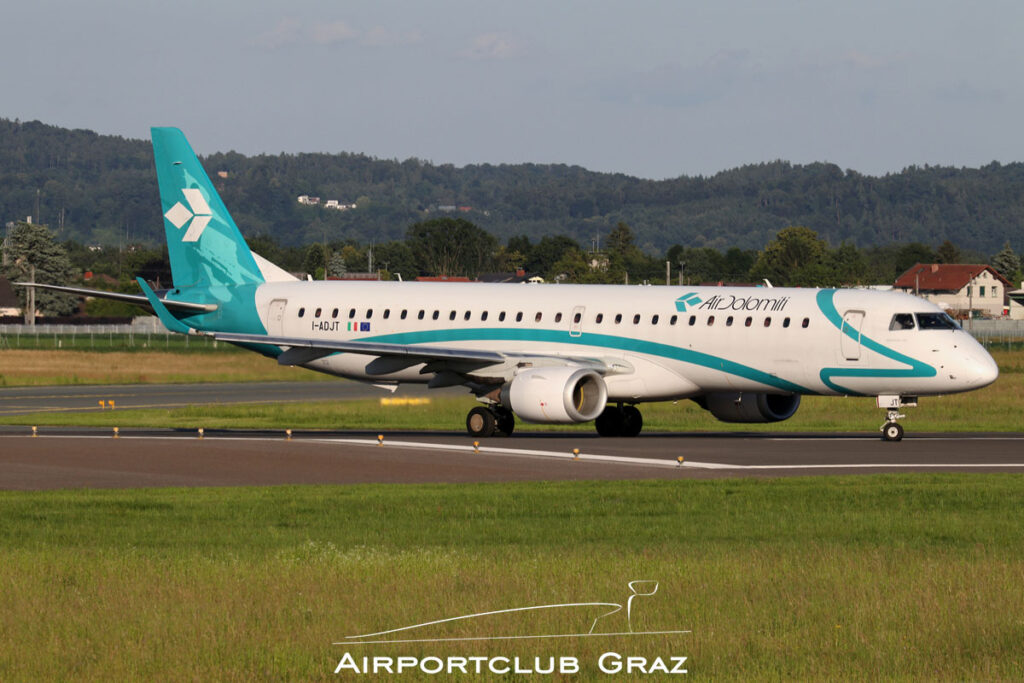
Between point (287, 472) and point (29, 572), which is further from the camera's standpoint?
point (287, 472)

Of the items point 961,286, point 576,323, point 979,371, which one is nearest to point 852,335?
point 979,371

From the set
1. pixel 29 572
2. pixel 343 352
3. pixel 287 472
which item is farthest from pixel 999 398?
pixel 29 572

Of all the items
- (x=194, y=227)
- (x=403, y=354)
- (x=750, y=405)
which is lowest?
(x=750, y=405)

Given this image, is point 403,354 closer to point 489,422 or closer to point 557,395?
point 489,422

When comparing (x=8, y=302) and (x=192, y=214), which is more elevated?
(x=192, y=214)

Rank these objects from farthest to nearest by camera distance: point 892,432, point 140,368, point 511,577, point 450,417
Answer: point 140,368, point 450,417, point 892,432, point 511,577

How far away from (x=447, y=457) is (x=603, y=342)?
7.52 metres

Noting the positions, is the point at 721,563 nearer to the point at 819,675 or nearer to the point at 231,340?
the point at 819,675

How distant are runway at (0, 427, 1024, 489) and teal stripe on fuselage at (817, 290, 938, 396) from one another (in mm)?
1583

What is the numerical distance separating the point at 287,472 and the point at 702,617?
51.1 ft

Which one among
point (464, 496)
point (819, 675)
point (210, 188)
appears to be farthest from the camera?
point (210, 188)

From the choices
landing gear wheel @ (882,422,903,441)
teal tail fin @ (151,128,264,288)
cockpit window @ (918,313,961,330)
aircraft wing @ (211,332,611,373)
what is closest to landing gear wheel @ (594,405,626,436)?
aircraft wing @ (211,332,611,373)

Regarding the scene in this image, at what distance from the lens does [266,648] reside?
1182 centimetres

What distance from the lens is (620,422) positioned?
38188 millimetres
